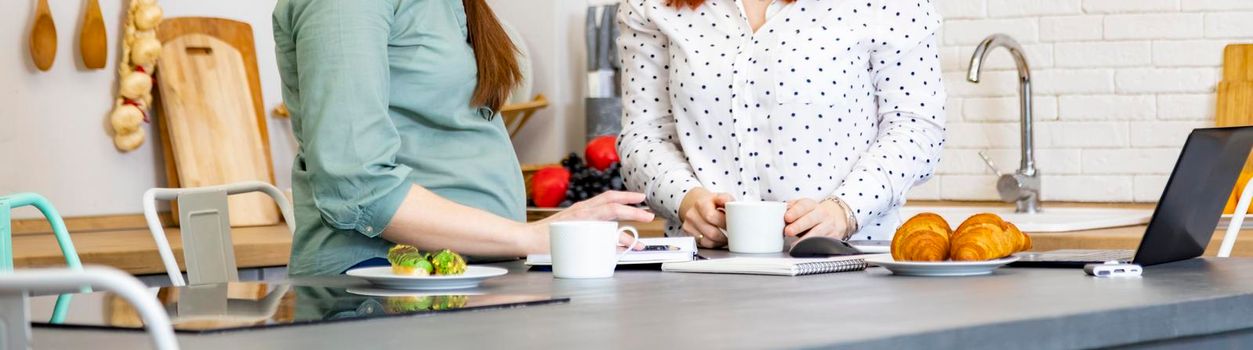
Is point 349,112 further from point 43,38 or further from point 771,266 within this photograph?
point 43,38

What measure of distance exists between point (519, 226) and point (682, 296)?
0.42 m

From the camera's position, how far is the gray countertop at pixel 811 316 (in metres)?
0.97

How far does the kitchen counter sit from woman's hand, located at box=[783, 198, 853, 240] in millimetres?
754

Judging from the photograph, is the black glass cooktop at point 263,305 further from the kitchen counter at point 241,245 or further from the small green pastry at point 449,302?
the kitchen counter at point 241,245

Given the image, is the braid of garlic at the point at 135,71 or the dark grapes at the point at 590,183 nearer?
the braid of garlic at the point at 135,71

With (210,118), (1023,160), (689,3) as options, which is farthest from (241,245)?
(1023,160)

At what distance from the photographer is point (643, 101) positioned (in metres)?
2.22

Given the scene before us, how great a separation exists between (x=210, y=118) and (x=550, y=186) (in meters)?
0.79

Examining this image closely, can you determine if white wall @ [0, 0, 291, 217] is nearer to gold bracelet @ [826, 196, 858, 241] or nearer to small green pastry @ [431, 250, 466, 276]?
Answer: gold bracelet @ [826, 196, 858, 241]

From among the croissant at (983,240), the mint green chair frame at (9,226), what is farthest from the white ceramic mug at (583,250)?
the mint green chair frame at (9,226)

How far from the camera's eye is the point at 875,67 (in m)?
2.16

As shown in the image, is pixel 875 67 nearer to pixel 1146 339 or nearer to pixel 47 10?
pixel 1146 339

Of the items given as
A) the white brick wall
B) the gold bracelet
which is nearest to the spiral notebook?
the gold bracelet

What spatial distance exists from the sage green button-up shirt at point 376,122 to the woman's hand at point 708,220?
0.90 feet
